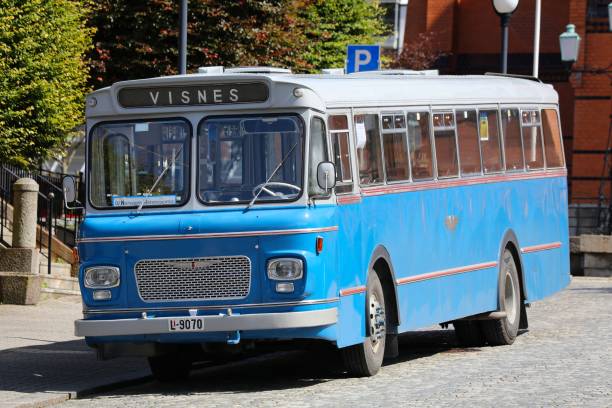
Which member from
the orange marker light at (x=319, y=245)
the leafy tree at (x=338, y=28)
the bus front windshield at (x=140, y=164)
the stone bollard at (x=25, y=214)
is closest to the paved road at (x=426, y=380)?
the orange marker light at (x=319, y=245)

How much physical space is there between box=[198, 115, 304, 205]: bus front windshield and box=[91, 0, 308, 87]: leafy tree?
1705 cm

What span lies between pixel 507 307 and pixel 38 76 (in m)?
9.56

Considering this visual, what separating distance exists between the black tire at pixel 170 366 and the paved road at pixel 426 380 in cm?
12

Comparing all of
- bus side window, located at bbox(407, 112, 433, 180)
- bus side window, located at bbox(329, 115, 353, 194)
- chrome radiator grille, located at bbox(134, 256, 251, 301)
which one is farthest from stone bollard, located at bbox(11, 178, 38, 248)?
chrome radiator grille, located at bbox(134, 256, 251, 301)

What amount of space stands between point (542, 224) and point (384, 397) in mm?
7480

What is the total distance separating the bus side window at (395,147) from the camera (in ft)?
50.6

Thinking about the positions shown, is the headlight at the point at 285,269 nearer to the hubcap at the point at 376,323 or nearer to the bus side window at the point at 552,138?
the hubcap at the point at 376,323

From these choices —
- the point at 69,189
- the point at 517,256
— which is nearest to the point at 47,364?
the point at 69,189

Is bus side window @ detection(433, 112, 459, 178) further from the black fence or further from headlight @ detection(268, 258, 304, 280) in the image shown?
the black fence

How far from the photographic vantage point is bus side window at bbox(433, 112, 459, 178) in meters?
16.8

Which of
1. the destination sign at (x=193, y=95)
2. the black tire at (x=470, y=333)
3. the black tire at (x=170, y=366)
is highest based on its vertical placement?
the destination sign at (x=193, y=95)

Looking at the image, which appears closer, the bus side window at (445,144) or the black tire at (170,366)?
the black tire at (170,366)

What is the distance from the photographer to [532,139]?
782 inches

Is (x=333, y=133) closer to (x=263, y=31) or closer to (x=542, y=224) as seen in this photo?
(x=542, y=224)
